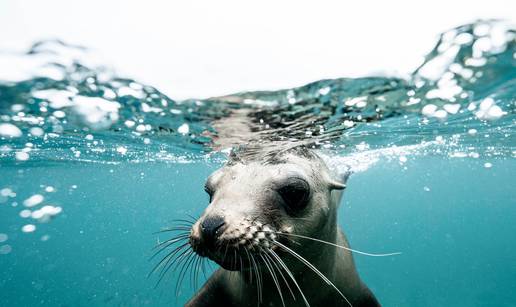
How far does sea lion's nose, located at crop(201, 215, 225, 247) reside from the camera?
2.14 meters

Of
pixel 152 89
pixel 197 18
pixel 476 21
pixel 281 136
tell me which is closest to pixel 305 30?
pixel 197 18

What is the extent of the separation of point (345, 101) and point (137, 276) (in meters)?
50.3

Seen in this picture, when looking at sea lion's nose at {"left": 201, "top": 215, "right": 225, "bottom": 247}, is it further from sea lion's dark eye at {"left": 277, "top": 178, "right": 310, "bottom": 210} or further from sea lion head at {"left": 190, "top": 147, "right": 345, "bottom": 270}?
sea lion's dark eye at {"left": 277, "top": 178, "right": 310, "bottom": 210}

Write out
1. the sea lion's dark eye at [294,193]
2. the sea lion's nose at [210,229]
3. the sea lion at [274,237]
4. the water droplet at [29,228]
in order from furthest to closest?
the water droplet at [29,228] → the sea lion's dark eye at [294,193] → the sea lion at [274,237] → the sea lion's nose at [210,229]

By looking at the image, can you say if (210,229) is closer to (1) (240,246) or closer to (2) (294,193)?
(1) (240,246)

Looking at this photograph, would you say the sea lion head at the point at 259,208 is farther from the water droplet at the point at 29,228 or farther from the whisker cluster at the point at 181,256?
the water droplet at the point at 29,228

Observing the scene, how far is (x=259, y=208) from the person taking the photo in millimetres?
2525

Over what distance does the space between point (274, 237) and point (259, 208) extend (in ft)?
0.81

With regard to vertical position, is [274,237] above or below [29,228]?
above

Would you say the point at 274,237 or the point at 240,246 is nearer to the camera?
the point at 240,246

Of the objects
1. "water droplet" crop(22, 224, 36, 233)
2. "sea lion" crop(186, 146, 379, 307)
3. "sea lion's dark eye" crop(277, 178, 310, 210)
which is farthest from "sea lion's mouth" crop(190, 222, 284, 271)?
"water droplet" crop(22, 224, 36, 233)

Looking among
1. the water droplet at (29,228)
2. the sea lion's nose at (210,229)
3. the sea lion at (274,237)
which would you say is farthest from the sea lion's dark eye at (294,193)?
the water droplet at (29,228)

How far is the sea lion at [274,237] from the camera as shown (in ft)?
7.41

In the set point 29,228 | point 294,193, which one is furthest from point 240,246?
point 29,228
